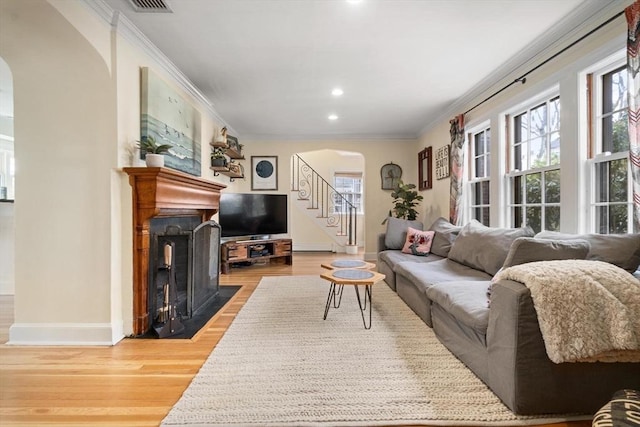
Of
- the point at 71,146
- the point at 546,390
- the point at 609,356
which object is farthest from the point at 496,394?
the point at 71,146

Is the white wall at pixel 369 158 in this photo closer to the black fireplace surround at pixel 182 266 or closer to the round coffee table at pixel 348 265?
the round coffee table at pixel 348 265

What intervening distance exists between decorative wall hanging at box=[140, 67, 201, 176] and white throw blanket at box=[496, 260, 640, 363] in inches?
121

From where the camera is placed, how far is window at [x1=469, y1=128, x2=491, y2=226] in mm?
3908

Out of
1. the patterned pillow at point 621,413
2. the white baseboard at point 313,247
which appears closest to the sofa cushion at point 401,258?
the patterned pillow at point 621,413

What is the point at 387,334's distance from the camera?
7.87ft

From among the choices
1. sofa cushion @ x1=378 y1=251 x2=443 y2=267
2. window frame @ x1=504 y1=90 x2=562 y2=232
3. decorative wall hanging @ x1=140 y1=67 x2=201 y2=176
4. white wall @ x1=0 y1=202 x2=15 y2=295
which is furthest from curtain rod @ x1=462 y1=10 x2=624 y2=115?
white wall @ x1=0 y1=202 x2=15 y2=295

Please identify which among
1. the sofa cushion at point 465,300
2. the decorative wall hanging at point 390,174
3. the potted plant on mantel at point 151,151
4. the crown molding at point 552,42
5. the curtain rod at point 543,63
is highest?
the crown molding at point 552,42

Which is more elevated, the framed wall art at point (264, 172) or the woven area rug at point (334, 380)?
the framed wall art at point (264, 172)

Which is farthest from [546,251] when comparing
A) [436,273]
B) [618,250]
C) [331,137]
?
[331,137]

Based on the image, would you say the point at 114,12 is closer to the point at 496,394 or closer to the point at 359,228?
the point at 496,394

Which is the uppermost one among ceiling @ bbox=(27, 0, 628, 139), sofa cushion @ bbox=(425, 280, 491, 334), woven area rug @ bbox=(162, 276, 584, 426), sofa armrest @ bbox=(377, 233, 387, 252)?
ceiling @ bbox=(27, 0, 628, 139)

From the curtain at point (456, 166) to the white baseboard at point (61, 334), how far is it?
13.7ft

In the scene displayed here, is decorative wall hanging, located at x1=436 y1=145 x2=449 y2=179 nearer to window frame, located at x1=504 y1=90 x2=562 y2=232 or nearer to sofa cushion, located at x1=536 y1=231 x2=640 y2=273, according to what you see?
window frame, located at x1=504 y1=90 x2=562 y2=232

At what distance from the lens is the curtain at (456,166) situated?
411 cm
